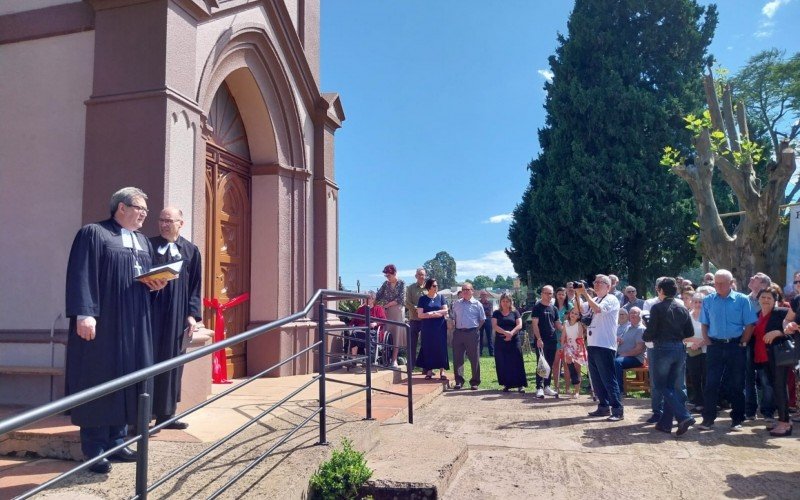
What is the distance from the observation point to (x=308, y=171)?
8.23 metres

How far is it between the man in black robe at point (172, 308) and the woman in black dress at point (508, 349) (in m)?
5.73

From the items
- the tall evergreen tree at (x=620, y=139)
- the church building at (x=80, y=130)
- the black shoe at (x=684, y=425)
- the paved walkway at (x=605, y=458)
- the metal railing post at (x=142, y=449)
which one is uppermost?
the tall evergreen tree at (x=620, y=139)

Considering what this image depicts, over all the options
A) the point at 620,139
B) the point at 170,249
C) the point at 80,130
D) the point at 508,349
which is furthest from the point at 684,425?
the point at 620,139

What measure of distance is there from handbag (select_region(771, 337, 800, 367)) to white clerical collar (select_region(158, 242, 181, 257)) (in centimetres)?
608

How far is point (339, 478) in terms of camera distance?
3.55 metres

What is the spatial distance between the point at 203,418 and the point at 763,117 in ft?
102

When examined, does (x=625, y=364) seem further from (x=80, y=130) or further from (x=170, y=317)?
(x=80, y=130)

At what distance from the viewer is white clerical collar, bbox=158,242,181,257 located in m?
4.24

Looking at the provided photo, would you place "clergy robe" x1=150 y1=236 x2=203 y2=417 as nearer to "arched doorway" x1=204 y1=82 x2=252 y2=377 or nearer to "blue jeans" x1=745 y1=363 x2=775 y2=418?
"arched doorway" x1=204 y1=82 x2=252 y2=377

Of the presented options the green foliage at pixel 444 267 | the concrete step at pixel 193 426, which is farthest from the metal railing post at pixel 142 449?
the green foliage at pixel 444 267

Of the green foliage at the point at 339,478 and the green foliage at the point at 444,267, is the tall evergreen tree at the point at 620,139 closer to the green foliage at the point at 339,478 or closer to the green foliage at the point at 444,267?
the green foliage at the point at 339,478

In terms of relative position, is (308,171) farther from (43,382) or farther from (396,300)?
(43,382)

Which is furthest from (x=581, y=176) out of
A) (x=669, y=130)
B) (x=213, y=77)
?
(x=213, y=77)

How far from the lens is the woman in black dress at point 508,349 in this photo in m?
9.18
